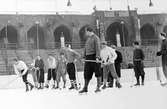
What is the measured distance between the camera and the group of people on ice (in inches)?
129

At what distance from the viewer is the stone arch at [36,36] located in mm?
3944

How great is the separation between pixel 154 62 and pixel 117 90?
0.65m

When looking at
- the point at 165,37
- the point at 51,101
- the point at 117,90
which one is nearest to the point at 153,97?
the point at 117,90

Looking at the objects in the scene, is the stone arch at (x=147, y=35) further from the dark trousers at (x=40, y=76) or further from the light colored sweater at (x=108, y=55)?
the dark trousers at (x=40, y=76)

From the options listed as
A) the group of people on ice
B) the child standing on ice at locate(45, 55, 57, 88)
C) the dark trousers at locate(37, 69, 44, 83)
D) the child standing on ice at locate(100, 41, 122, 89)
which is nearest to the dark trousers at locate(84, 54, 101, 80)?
the group of people on ice

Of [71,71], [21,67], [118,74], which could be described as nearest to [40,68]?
[21,67]

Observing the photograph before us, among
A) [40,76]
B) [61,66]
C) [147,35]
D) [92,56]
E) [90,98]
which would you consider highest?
[147,35]

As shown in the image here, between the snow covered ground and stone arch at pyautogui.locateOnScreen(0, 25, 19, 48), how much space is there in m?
0.72

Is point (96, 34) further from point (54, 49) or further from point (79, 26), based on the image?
point (79, 26)

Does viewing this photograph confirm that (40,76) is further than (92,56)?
Yes

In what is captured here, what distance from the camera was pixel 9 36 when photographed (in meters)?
4.25

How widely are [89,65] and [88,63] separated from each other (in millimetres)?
25

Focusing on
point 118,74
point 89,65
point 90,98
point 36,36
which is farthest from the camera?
point 36,36

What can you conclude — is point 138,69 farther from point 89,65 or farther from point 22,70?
point 22,70
